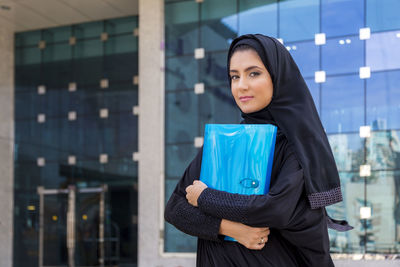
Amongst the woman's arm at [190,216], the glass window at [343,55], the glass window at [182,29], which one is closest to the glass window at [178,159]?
the glass window at [182,29]

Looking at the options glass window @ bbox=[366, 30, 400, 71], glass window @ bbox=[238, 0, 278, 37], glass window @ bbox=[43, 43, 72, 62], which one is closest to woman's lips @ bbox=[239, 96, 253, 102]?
glass window @ bbox=[366, 30, 400, 71]

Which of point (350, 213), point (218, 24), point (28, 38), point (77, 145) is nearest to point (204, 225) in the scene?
point (350, 213)

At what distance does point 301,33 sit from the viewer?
1134 centimetres

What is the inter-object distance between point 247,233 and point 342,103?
9504 millimetres

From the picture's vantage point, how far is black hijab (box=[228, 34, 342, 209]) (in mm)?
1964

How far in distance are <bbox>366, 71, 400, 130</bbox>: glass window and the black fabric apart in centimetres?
919

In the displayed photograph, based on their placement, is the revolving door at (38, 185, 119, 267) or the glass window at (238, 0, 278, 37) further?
the revolving door at (38, 185, 119, 267)

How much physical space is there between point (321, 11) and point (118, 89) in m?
5.68

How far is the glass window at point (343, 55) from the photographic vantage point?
1093 cm

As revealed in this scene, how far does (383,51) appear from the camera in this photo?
35.3ft

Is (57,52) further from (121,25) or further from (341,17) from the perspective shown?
(341,17)

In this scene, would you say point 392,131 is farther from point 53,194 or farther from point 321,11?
point 53,194

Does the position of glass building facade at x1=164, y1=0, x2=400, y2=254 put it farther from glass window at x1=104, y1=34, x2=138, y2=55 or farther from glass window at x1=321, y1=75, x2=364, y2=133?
glass window at x1=104, y1=34, x2=138, y2=55

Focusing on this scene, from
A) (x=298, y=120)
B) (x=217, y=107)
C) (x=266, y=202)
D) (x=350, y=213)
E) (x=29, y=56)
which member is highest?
(x=29, y=56)
